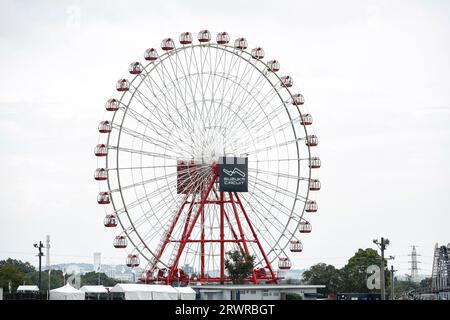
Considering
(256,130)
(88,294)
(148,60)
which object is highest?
(148,60)

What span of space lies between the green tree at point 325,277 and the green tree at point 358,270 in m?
1.67

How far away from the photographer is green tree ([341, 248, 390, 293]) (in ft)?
386

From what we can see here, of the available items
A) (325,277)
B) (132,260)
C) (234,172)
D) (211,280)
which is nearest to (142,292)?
(132,260)

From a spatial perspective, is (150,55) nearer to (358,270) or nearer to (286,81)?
(286,81)

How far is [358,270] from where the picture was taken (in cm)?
11981

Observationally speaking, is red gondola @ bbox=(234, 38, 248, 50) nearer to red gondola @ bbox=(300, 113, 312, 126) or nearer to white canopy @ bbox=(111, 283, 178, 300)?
red gondola @ bbox=(300, 113, 312, 126)

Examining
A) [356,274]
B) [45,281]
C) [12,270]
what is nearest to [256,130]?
[356,274]

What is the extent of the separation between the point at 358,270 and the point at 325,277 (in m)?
9.28

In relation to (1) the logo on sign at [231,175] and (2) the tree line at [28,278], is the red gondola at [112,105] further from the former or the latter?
(2) the tree line at [28,278]

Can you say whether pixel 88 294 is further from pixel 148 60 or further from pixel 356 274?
pixel 356 274

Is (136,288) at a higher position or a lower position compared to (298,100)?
lower

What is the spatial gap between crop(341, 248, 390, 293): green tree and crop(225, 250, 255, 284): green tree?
40.5 m
